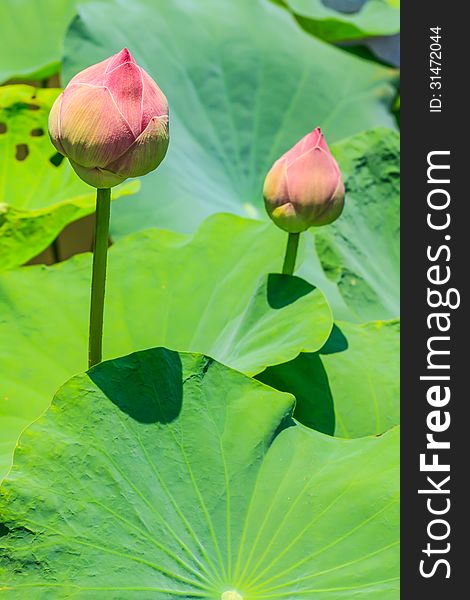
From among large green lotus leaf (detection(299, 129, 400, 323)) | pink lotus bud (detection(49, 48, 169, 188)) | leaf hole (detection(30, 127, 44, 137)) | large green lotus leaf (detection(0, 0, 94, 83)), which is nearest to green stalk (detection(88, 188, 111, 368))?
pink lotus bud (detection(49, 48, 169, 188))

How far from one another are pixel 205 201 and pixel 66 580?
2.76ft

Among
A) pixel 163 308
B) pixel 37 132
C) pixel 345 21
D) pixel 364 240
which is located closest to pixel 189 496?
pixel 163 308

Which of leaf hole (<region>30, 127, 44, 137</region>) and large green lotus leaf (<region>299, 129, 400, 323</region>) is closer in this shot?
large green lotus leaf (<region>299, 129, 400, 323</region>)

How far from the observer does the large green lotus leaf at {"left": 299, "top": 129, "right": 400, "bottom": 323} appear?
1270mm

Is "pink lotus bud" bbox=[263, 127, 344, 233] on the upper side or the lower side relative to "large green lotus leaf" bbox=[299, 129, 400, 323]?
lower

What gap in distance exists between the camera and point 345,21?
198cm

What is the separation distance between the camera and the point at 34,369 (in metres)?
1.04

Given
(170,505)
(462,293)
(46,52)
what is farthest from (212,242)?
(46,52)

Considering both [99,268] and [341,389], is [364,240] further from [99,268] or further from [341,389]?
[99,268]

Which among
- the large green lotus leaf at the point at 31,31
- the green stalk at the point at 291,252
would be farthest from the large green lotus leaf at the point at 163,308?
the large green lotus leaf at the point at 31,31

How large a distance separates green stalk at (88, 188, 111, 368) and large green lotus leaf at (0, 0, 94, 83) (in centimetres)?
101

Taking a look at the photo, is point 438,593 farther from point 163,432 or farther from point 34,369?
point 34,369

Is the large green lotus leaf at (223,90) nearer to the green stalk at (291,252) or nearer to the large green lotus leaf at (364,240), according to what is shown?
the large green lotus leaf at (364,240)

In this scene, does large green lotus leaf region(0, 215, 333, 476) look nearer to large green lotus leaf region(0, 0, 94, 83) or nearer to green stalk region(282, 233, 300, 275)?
green stalk region(282, 233, 300, 275)
